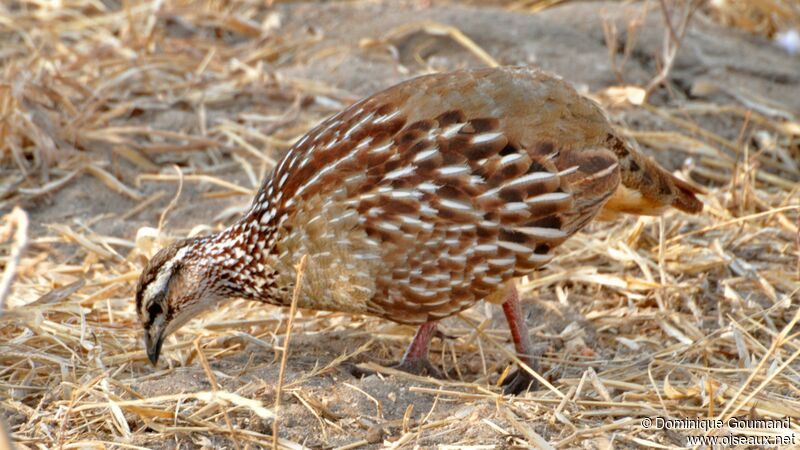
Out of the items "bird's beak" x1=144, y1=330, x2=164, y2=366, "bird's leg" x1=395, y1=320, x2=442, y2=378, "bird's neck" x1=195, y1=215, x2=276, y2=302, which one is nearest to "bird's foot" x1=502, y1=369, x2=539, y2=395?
"bird's leg" x1=395, y1=320, x2=442, y2=378

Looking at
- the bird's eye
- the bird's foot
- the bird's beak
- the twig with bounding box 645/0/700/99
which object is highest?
the twig with bounding box 645/0/700/99

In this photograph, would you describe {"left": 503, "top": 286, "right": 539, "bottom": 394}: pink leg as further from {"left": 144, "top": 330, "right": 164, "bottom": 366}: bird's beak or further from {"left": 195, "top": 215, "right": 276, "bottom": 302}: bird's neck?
{"left": 144, "top": 330, "right": 164, "bottom": 366}: bird's beak

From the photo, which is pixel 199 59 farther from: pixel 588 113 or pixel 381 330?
pixel 588 113

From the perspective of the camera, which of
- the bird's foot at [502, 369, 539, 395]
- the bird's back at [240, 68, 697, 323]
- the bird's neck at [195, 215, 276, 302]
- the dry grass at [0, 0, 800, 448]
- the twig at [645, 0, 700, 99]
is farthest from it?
the twig at [645, 0, 700, 99]

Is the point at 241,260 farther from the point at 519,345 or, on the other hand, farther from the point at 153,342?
the point at 519,345

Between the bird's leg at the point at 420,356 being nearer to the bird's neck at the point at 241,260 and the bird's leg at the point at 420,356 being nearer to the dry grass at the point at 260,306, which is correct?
the dry grass at the point at 260,306

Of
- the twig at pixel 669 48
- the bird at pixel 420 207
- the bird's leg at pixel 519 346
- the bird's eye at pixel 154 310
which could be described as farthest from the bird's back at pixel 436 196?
the twig at pixel 669 48
